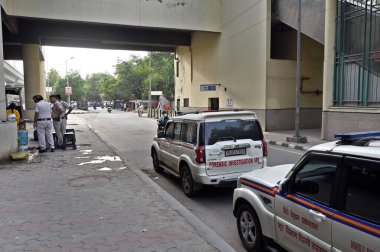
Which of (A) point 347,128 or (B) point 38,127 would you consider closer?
(B) point 38,127

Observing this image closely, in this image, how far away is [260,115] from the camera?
1900cm

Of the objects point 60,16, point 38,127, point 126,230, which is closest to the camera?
point 126,230

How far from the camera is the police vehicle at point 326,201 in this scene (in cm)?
251

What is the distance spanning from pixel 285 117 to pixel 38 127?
43.7 feet

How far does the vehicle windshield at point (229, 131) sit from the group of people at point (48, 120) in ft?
23.2

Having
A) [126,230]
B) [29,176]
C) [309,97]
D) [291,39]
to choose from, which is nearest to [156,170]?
[29,176]

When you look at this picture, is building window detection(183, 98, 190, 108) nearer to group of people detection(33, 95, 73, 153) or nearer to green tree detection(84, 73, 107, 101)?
group of people detection(33, 95, 73, 153)

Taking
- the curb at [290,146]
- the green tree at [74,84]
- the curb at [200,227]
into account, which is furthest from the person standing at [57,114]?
the green tree at [74,84]

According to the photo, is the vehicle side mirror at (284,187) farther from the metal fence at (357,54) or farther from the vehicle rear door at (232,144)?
the metal fence at (357,54)

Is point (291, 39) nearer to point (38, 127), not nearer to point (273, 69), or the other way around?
point (273, 69)

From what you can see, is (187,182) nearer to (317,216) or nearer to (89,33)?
(317,216)

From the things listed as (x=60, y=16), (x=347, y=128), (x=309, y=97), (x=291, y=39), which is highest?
(x=60, y=16)

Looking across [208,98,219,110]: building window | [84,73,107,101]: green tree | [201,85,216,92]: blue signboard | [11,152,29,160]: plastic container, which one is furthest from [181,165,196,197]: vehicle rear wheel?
[84,73,107,101]: green tree

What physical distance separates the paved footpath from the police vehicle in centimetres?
87
